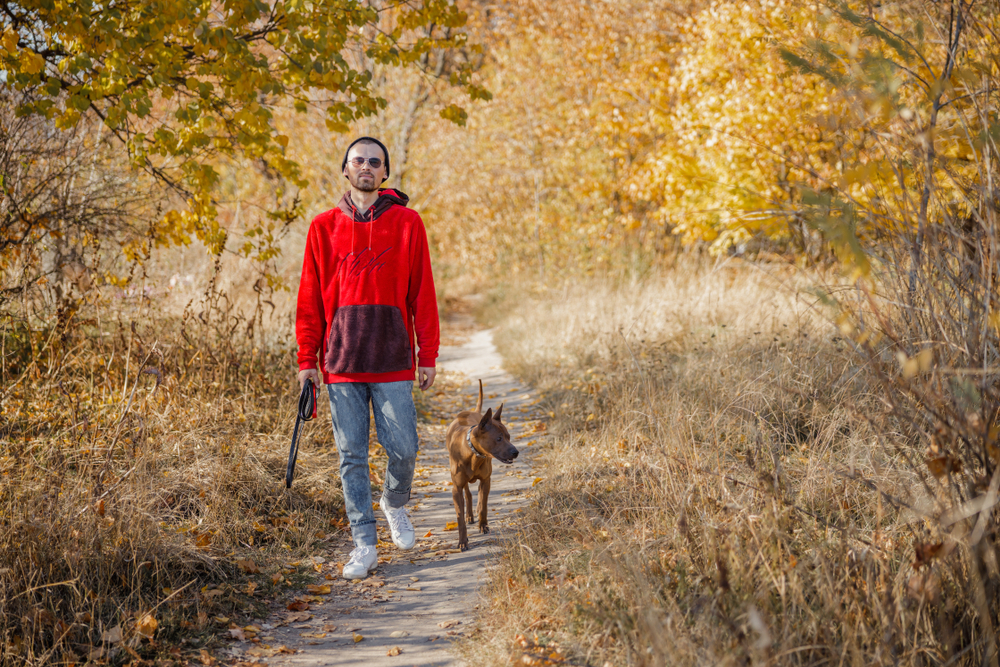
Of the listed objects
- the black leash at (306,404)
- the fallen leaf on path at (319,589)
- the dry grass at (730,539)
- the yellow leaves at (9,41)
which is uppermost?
the yellow leaves at (9,41)

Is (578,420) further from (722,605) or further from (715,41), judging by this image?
(715,41)

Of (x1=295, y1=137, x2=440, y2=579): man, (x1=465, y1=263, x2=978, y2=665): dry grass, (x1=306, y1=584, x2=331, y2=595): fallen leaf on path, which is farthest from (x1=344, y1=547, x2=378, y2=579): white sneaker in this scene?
(x1=465, y1=263, x2=978, y2=665): dry grass

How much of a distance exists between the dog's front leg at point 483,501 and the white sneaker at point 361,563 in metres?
0.76

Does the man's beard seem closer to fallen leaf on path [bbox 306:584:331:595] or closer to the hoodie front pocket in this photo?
the hoodie front pocket

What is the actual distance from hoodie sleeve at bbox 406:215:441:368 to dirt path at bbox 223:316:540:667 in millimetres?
1188

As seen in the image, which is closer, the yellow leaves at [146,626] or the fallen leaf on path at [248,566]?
the yellow leaves at [146,626]

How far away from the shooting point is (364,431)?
3.75 m

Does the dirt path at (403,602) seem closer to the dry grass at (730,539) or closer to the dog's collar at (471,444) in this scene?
the dry grass at (730,539)

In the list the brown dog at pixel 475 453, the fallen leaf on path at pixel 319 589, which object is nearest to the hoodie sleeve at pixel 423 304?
the brown dog at pixel 475 453

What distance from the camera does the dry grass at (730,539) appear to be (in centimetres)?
242

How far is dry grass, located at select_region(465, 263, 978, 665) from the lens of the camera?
242 centimetres

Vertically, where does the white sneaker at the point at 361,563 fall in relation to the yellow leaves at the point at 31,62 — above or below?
below

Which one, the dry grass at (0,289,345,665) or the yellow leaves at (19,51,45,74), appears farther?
the yellow leaves at (19,51,45,74)

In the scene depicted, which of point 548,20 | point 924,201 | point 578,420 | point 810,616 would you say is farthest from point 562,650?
point 548,20
